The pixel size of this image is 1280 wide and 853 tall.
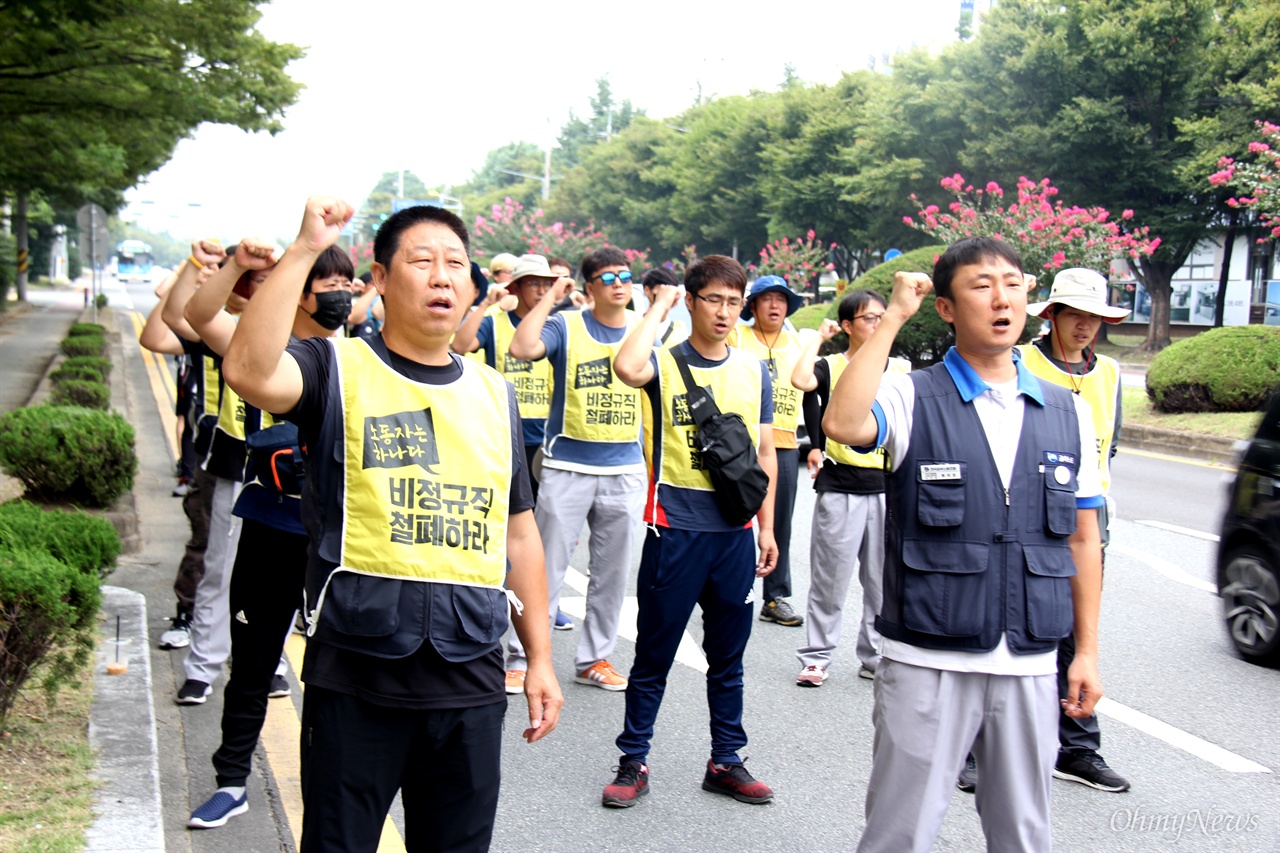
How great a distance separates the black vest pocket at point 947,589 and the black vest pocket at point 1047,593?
0.12 m

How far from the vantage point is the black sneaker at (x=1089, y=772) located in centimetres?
487

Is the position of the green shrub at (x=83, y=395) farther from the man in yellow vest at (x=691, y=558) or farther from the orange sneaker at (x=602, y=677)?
the man in yellow vest at (x=691, y=558)

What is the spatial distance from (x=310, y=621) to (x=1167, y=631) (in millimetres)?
5930

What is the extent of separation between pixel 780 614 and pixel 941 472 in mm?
4513

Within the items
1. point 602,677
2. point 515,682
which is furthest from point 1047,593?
point 515,682

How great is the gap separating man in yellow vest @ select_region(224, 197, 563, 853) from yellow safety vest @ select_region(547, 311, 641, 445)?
3.21 metres

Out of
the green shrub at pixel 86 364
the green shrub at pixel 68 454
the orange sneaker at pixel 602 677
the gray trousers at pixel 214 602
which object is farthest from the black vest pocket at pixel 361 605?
the green shrub at pixel 86 364

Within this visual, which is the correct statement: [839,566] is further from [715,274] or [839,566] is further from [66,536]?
[66,536]

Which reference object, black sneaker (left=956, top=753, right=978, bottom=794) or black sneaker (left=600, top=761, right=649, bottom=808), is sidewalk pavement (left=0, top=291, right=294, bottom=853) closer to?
black sneaker (left=600, top=761, right=649, bottom=808)

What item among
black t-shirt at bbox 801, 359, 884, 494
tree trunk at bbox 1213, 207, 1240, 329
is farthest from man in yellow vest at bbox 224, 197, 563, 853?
tree trunk at bbox 1213, 207, 1240, 329

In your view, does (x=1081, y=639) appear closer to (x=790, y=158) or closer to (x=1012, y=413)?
(x=1012, y=413)

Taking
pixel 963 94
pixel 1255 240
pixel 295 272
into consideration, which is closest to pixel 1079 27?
pixel 963 94

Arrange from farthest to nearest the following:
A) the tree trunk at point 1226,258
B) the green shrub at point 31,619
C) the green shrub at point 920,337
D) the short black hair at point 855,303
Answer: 1. the tree trunk at point 1226,258
2. the green shrub at point 920,337
3. the short black hair at point 855,303
4. the green shrub at point 31,619

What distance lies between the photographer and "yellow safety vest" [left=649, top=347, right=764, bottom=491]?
→ 4797 mm
